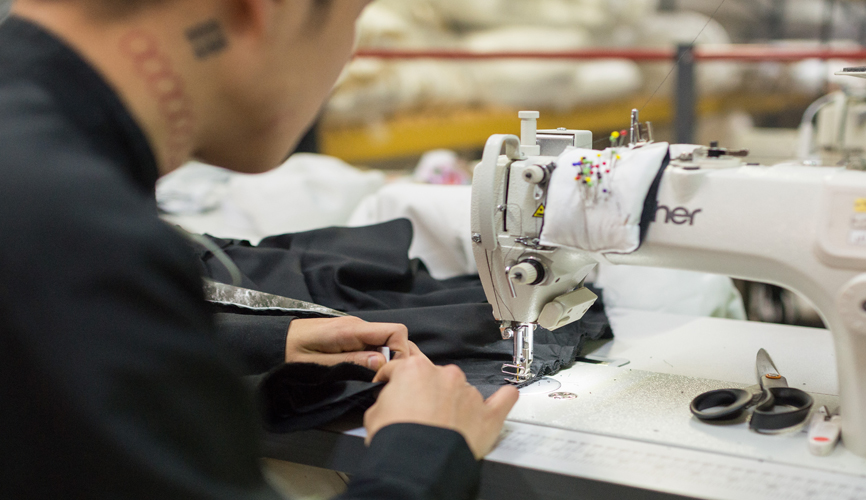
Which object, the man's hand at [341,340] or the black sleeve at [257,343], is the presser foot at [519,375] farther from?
the black sleeve at [257,343]

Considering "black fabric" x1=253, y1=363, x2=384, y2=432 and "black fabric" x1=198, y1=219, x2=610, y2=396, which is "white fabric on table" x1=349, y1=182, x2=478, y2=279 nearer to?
"black fabric" x1=198, y1=219, x2=610, y2=396

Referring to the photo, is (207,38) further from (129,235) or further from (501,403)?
(501,403)

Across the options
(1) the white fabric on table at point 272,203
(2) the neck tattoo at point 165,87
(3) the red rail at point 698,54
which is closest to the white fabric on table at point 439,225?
(1) the white fabric on table at point 272,203

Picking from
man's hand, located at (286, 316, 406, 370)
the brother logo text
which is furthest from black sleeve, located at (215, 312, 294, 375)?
the brother logo text

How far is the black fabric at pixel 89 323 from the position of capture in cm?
45

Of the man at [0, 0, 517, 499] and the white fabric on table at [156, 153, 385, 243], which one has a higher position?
the man at [0, 0, 517, 499]

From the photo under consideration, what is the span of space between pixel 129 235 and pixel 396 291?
914mm

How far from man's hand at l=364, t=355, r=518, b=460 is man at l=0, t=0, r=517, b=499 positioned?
3.0 inches

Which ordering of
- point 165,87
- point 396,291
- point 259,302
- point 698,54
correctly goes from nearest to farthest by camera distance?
point 165,87 < point 259,302 < point 396,291 < point 698,54

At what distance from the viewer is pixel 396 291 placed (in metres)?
1.37

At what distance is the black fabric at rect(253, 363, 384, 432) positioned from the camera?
2.96 feet

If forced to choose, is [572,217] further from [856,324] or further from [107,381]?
[107,381]

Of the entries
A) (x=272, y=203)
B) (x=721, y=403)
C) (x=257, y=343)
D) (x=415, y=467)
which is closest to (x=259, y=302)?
(x=257, y=343)

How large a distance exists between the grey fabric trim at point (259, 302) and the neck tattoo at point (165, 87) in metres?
0.54
